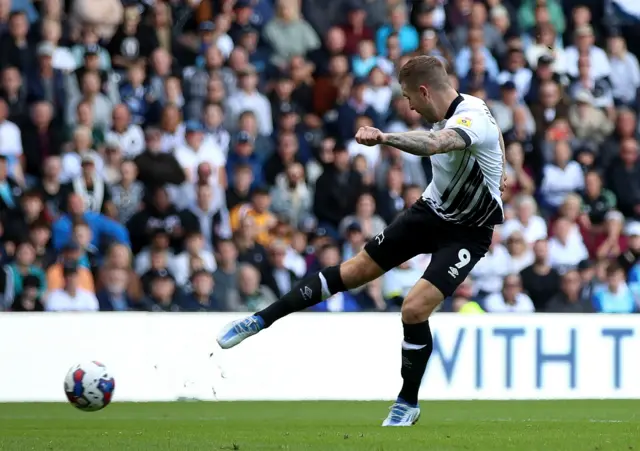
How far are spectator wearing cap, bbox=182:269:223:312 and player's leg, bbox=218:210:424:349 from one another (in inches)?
190

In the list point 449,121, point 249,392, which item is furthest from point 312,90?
point 449,121

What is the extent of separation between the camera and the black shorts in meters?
8.76

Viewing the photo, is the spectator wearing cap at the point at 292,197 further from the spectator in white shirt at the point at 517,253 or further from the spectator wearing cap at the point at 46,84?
the spectator wearing cap at the point at 46,84

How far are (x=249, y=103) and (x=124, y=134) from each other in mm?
1674

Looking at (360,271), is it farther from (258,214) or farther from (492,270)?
(492,270)

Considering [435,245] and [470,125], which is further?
[435,245]

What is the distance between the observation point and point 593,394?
548 inches

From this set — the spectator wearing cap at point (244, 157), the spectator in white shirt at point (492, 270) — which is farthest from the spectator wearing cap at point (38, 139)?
the spectator in white shirt at point (492, 270)

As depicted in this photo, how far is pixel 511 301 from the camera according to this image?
48.8 feet

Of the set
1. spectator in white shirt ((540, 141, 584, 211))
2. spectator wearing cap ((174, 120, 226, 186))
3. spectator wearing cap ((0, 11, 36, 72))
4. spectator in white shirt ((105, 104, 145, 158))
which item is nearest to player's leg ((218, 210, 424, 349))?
spectator wearing cap ((174, 120, 226, 186))

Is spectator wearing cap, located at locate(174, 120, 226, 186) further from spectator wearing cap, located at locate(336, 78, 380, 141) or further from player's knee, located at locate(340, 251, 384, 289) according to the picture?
player's knee, located at locate(340, 251, 384, 289)

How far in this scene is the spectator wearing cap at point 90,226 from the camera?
1432 centimetres

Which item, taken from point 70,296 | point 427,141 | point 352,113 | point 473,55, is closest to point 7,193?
point 70,296

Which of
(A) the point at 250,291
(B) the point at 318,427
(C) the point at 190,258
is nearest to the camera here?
(B) the point at 318,427
